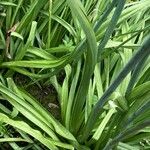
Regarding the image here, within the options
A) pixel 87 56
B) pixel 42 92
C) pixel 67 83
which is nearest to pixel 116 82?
pixel 87 56

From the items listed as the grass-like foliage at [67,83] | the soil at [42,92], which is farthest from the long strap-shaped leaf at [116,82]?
the soil at [42,92]

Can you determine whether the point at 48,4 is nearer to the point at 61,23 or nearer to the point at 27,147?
the point at 61,23

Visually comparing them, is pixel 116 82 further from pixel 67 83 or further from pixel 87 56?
pixel 67 83

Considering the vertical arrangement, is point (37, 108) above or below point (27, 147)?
above

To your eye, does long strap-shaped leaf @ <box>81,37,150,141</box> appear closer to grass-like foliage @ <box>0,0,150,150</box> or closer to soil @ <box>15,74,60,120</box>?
grass-like foliage @ <box>0,0,150,150</box>

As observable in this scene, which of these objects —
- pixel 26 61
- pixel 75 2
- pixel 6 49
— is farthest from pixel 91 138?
pixel 75 2

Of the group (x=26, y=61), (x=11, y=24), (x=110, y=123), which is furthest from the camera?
(x=11, y=24)

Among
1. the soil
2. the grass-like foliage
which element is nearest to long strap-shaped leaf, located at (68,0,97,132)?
the grass-like foliage
